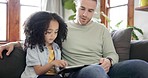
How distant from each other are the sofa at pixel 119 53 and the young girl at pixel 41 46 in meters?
0.10

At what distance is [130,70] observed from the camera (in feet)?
4.22

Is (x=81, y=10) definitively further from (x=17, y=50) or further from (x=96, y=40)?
(x=17, y=50)

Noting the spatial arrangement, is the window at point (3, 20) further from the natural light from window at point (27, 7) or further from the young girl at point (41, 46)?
the young girl at point (41, 46)

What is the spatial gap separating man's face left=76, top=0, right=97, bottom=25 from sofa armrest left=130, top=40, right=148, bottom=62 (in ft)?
1.31

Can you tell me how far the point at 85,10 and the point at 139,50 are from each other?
1.58 feet

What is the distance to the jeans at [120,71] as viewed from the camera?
115 cm

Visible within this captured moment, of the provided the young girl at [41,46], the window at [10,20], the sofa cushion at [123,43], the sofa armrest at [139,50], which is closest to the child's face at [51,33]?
the young girl at [41,46]

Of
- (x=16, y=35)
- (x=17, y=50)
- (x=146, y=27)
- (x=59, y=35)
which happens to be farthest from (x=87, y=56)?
(x=16, y=35)

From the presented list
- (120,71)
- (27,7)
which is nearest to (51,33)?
(120,71)

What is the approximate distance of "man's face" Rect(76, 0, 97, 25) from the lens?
160 cm

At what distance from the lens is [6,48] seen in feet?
4.67

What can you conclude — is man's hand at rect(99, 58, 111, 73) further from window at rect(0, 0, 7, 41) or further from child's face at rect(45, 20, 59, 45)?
window at rect(0, 0, 7, 41)

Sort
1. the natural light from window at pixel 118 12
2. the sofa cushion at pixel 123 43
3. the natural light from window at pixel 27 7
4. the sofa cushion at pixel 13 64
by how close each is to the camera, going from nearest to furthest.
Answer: the sofa cushion at pixel 13 64 < the sofa cushion at pixel 123 43 < the natural light from window at pixel 118 12 < the natural light from window at pixel 27 7

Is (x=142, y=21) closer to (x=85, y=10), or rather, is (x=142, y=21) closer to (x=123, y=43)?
(x=123, y=43)
